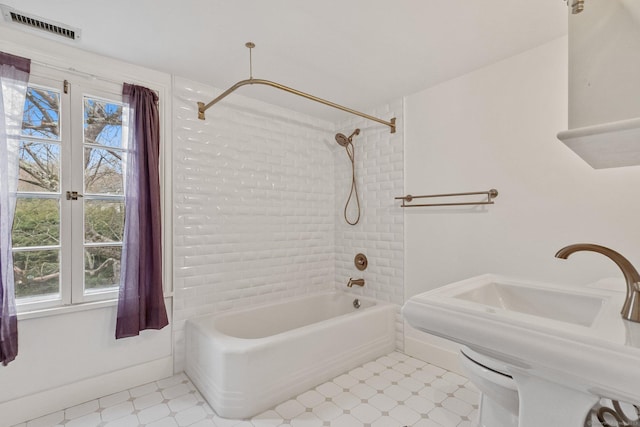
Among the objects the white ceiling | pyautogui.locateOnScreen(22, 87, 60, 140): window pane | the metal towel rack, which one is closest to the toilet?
the metal towel rack

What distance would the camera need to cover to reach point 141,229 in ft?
6.80

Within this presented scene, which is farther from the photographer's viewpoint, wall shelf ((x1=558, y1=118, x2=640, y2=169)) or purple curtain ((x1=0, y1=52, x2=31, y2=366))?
purple curtain ((x1=0, y1=52, x2=31, y2=366))

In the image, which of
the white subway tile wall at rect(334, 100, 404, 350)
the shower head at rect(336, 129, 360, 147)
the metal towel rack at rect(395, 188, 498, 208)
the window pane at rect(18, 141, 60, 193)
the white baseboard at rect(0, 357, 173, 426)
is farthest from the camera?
the shower head at rect(336, 129, 360, 147)

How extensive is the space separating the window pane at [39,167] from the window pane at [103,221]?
23 centimetres

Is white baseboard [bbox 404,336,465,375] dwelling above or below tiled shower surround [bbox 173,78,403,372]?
below

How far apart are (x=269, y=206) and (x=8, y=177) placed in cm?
174

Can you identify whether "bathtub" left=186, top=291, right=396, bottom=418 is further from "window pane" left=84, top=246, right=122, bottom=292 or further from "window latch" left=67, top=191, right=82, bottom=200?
"window latch" left=67, top=191, right=82, bottom=200

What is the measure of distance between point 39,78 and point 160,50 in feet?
2.42

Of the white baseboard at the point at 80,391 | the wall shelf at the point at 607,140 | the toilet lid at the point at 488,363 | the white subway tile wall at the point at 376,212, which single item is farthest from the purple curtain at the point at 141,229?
the wall shelf at the point at 607,140

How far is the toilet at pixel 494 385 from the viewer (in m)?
1.19

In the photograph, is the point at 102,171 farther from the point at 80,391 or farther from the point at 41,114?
the point at 80,391

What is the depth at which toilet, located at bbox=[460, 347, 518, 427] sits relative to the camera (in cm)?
119

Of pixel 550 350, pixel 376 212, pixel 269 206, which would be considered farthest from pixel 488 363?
pixel 269 206

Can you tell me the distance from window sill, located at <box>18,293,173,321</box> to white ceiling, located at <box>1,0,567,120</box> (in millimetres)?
1667
